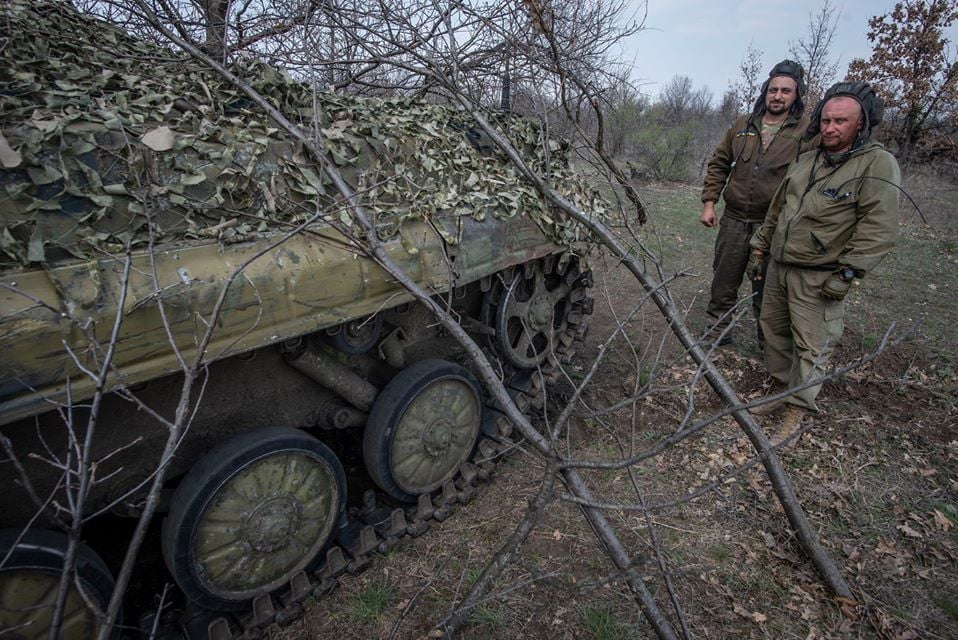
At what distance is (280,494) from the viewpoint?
2.43 meters

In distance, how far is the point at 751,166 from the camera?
4184mm

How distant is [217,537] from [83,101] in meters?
1.90

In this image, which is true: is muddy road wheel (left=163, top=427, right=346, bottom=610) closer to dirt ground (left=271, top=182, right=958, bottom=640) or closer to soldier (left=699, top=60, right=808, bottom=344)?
dirt ground (left=271, top=182, right=958, bottom=640)

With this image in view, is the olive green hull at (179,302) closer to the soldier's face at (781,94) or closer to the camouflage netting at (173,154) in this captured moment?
the camouflage netting at (173,154)

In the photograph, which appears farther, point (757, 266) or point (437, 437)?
point (757, 266)

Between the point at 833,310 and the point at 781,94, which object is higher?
the point at 781,94

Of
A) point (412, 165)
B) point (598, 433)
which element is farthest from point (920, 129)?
point (412, 165)

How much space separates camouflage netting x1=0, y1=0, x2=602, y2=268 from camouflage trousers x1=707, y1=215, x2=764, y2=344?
6.45 feet

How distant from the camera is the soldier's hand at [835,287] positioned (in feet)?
10.4

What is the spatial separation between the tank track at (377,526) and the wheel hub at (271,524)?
0.29m

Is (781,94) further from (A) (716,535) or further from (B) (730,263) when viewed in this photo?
(A) (716,535)

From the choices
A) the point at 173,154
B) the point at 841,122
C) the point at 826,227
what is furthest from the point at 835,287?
the point at 173,154

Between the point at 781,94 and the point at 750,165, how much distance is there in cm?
55

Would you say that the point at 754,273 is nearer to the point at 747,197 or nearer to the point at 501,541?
the point at 747,197
